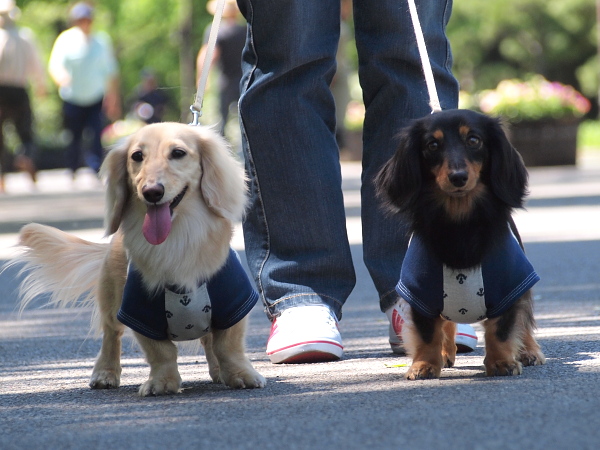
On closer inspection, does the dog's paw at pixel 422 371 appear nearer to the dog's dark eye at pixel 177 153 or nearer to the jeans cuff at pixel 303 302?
the jeans cuff at pixel 303 302

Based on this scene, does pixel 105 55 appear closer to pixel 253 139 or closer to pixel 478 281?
pixel 253 139

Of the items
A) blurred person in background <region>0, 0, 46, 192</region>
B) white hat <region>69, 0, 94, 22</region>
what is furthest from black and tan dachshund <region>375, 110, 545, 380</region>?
white hat <region>69, 0, 94, 22</region>

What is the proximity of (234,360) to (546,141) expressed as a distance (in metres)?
13.1

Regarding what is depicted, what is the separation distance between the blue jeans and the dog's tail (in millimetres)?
662

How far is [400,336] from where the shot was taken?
145 inches

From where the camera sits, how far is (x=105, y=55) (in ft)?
46.9

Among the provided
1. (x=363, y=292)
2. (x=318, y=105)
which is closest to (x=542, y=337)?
(x=318, y=105)

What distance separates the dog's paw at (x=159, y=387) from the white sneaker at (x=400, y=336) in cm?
94

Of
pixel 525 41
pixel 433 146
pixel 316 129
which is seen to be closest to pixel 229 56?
pixel 316 129

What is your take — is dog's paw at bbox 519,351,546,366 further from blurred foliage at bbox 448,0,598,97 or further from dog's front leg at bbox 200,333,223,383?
blurred foliage at bbox 448,0,598,97

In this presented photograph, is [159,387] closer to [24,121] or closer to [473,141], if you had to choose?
[473,141]

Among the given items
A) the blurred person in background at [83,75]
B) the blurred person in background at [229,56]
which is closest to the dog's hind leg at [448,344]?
the blurred person in background at [229,56]

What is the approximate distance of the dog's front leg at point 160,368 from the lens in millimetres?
3080

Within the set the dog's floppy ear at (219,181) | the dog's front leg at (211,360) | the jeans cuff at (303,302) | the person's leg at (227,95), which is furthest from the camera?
the person's leg at (227,95)
